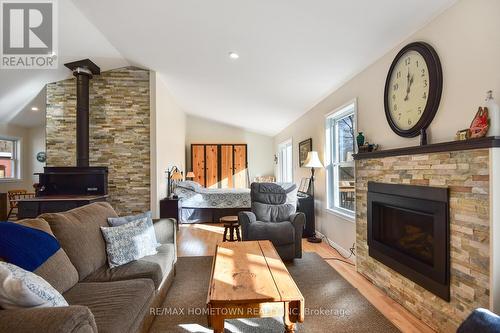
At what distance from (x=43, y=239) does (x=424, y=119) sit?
294 cm

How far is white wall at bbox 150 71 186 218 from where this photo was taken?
15.9ft

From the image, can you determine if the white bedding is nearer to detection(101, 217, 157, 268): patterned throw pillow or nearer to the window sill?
the window sill

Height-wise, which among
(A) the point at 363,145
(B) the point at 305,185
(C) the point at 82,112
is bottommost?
(B) the point at 305,185

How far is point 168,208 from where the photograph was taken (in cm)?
526

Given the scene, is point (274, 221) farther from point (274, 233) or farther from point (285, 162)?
point (285, 162)

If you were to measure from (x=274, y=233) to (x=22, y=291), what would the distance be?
2.58 meters

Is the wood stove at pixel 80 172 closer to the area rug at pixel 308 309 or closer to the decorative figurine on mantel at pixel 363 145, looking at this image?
the area rug at pixel 308 309

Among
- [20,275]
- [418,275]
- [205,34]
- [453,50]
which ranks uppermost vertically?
[205,34]

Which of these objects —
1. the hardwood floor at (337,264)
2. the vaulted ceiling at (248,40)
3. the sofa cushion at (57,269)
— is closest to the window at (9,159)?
the vaulted ceiling at (248,40)

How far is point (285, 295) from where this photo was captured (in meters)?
1.60

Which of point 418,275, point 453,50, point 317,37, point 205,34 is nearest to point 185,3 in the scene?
point 205,34

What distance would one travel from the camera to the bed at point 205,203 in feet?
19.7

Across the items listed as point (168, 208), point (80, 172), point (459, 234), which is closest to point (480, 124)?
point (459, 234)

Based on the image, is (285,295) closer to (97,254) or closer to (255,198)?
(97,254)
